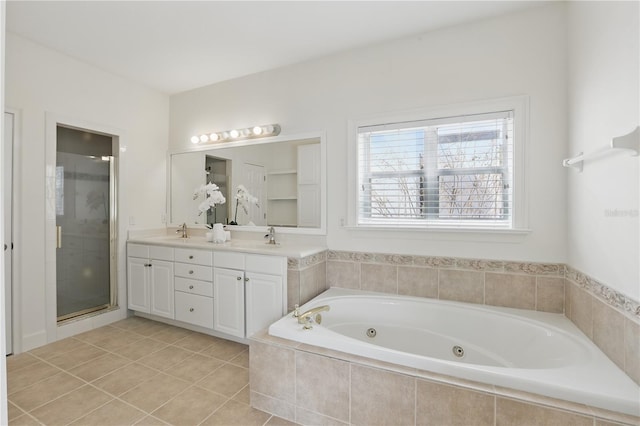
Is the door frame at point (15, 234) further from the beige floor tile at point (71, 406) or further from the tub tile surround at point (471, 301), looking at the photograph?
the tub tile surround at point (471, 301)

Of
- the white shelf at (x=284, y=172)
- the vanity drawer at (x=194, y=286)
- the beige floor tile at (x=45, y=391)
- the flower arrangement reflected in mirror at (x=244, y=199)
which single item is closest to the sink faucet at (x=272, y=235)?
the flower arrangement reflected in mirror at (x=244, y=199)

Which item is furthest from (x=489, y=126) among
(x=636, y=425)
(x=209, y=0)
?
(x=209, y=0)

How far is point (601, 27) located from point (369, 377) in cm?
213

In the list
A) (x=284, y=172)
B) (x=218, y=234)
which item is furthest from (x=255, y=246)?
(x=284, y=172)

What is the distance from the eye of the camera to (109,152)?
338 centimetres

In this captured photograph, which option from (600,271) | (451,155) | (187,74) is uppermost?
(187,74)

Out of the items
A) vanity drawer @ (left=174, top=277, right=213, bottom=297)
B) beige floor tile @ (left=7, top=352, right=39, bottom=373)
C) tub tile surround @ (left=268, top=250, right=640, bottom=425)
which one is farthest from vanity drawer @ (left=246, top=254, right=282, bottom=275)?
beige floor tile @ (left=7, top=352, right=39, bottom=373)

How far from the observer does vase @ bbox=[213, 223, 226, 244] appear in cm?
312

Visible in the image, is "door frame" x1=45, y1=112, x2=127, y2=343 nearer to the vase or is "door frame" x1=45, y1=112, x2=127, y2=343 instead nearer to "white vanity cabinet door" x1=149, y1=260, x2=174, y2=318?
"white vanity cabinet door" x1=149, y1=260, x2=174, y2=318

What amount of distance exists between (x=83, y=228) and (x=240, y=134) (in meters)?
1.79

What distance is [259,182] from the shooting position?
316cm

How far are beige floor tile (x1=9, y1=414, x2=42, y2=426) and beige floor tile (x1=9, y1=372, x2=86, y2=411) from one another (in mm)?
83

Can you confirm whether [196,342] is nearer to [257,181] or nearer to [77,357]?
[77,357]

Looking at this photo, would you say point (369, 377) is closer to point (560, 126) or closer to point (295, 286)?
point (295, 286)
